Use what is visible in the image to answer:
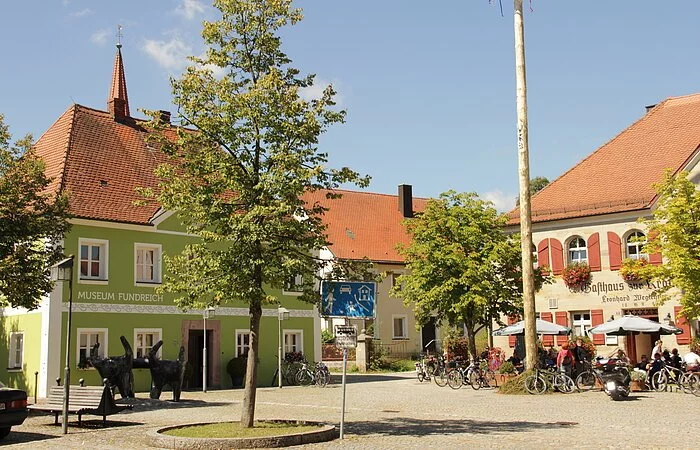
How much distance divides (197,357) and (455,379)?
30.8 ft

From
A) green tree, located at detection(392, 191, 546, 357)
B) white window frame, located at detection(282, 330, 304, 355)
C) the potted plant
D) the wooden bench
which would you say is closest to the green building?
white window frame, located at detection(282, 330, 304, 355)

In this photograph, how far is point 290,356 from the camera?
3303 cm

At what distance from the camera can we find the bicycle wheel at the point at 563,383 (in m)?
23.8

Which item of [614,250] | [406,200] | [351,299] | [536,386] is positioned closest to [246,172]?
[351,299]

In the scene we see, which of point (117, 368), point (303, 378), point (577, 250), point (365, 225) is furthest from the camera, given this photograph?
point (365, 225)

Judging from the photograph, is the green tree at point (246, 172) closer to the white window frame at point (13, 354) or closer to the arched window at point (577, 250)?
the white window frame at point (13, 354)

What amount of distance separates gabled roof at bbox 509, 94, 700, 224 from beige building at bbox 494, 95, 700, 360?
0.04m

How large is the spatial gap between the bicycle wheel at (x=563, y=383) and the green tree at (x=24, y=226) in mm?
13860

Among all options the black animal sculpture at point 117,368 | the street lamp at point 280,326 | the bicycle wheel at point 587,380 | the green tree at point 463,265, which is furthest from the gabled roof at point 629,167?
the black animal sculpture at point 117,368

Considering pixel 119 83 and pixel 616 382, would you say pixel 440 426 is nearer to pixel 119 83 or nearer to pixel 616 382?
pixel 616 382

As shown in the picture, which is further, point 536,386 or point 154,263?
point 154,263

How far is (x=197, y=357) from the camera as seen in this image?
101ft

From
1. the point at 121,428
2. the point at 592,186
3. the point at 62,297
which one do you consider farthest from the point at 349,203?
the point at 121,428

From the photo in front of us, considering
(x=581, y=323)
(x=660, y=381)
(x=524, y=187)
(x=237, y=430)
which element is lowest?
(x=237, y=430)
